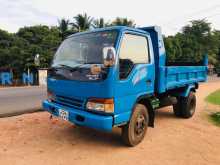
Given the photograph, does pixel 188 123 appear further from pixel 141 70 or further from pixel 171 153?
pixel 141 70

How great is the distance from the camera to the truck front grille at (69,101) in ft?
13.8

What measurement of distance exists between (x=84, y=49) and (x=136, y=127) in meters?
Result: 1.82

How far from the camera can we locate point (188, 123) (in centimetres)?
650

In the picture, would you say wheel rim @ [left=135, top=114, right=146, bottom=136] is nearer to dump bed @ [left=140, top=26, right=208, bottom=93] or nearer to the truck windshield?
dump bed @ [left=140, top=26, right=208, bottom=93]

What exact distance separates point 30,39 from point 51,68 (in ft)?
77.2

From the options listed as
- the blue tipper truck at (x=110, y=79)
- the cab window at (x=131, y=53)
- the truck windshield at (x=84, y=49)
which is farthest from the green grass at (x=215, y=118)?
the truck windshield at (x=84, y=49)

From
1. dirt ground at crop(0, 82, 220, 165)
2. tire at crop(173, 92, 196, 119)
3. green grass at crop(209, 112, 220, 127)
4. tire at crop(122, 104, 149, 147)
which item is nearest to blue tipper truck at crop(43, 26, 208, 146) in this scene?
tire at crop(122, 104, 149, 147)

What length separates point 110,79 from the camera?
378 centimetres

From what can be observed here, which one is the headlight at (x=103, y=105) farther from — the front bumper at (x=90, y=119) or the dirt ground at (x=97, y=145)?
the dirt ground at (x=97, y=145)

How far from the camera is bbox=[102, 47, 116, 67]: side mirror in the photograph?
3.61m

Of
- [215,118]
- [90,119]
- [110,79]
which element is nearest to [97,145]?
[90,119]

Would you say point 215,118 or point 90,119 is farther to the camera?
point 215,118

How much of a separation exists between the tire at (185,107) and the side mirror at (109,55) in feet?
12.9

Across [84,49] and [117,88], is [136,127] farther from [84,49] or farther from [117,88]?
[84,49]
